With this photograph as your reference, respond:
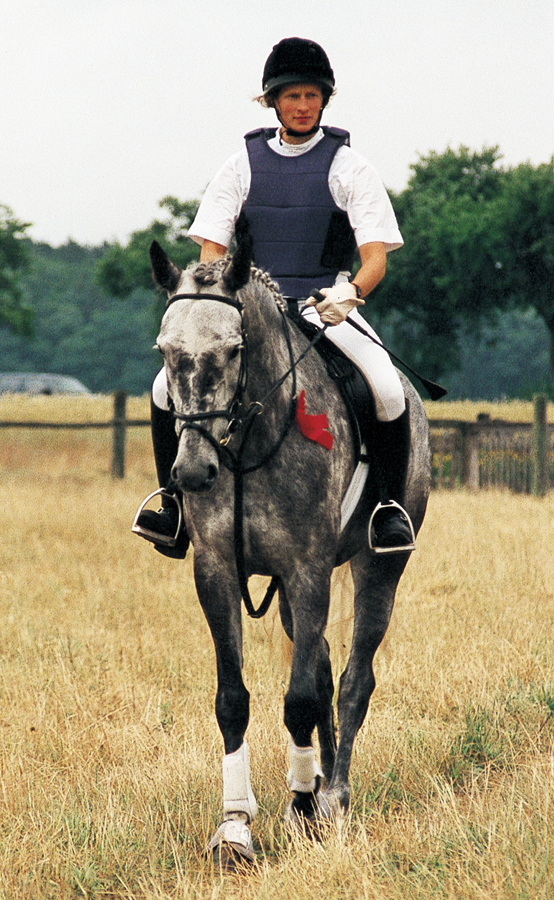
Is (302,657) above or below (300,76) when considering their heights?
below

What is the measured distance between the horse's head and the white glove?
23.7 inches

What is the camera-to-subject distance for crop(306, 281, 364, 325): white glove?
13.2ft

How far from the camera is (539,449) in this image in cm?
1686

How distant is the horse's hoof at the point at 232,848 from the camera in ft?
11.9

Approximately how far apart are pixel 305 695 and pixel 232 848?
0.61 m

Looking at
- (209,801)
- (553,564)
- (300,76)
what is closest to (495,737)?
(209,801)

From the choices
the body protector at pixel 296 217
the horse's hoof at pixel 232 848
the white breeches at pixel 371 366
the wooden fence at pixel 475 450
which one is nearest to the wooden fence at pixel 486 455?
the wooden fence at pixel 475 450

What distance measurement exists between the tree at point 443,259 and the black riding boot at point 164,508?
3724 cm

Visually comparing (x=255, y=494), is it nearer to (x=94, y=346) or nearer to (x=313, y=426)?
(x=313, y=426)

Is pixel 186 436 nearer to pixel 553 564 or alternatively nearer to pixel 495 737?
pixel 495 737

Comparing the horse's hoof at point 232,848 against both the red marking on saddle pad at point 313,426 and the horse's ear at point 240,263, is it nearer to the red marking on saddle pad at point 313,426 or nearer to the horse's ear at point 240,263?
the red marking on saddle pad at point 313,426

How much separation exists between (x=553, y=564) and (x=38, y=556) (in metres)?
5.16

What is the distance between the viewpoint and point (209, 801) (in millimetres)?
4176

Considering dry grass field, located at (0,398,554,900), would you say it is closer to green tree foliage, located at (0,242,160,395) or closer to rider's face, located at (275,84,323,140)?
rider's face, located at (275,84,323,140)
